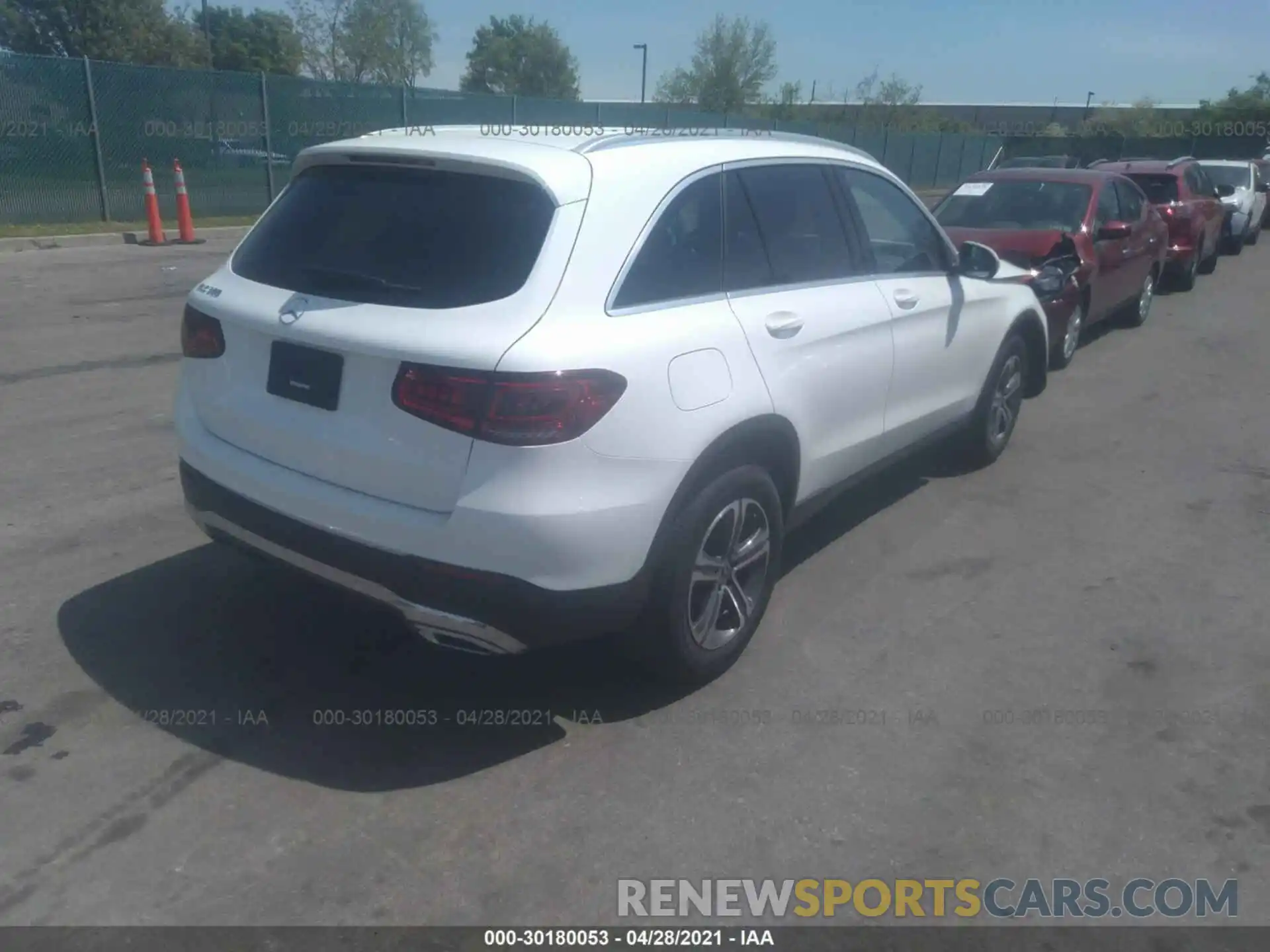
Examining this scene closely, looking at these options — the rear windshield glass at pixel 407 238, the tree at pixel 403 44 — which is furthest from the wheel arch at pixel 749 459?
the tree at pixel 403 44

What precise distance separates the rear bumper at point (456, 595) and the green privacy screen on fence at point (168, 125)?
12508 millimetres

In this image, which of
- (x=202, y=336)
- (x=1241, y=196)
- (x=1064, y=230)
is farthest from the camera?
(x=1241, y=196)

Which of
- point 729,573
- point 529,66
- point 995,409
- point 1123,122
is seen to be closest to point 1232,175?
point 995,409

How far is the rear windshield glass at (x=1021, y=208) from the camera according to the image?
31.6 ft

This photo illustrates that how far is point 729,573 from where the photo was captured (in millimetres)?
3988

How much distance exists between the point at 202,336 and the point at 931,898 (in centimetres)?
298

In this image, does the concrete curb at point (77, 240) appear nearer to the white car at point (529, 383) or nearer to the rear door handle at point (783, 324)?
the white car at point (529, 383)

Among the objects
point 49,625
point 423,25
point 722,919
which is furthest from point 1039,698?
point 423,25

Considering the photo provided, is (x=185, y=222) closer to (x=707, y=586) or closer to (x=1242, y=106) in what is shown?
(x=707, y=586)

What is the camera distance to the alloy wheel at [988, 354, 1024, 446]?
21.0 ft

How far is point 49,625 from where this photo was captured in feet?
13.9

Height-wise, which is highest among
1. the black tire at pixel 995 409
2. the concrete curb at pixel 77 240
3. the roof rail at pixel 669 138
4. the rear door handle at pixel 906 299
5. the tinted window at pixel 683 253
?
the roof rail at pixel 669 138
